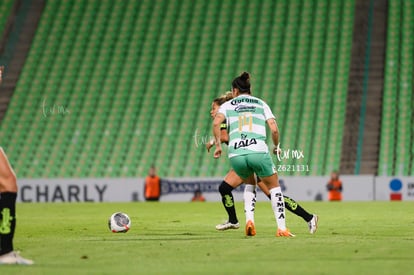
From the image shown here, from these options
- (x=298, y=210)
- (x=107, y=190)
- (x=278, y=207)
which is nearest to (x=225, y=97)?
(x=298, y=210)

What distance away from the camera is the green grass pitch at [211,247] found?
27.9 ft

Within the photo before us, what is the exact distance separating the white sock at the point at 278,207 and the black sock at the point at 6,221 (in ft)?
14.9

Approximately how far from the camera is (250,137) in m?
12.6

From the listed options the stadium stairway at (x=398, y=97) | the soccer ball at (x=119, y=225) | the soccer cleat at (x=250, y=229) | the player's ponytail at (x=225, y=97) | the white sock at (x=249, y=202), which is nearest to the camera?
the soccer cleat at (x=250, y=229)

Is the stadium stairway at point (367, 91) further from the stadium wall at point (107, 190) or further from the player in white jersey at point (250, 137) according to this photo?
the player in white jersey at point (250, 137)

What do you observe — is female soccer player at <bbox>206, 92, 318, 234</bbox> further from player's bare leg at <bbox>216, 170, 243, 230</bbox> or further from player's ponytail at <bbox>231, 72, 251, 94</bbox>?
player's ponytail at <bbox>231, 72, 251, 94</bbox>

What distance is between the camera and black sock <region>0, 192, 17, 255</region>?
9.04m

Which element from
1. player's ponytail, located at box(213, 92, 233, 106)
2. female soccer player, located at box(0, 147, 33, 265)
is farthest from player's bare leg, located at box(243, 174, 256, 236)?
female soccer player, located at box(0, 147, 33, 265)

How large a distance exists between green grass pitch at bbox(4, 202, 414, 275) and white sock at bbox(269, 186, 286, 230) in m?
0.29

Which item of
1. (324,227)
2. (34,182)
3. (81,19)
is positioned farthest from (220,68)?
(324,227)

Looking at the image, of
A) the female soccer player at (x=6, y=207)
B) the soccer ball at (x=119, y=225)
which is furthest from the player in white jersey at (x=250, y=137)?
the female soccer player at (x=6, y=207)

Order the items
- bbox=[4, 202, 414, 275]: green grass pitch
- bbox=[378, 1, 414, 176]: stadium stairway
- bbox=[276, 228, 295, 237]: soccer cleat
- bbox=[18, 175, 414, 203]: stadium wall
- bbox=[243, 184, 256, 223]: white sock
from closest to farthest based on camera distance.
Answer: bbox=[4, 202, 414, 275]: green grass pitch < bbox=[276, 228, 295, 237]: soccer cleat < bbox=[243, 184, 256, 223]: white sock < bbox=[18, 175, 414, 203]: stadium wall < bbox=[378, 1, 414, 176]: stadium stairway

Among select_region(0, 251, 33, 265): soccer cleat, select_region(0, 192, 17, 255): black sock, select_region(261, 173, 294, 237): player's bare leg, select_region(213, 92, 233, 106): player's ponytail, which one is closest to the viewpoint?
select_region(0, 251, 33, 265): soccer cleat

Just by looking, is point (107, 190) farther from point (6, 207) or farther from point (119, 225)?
point (6, 207)
